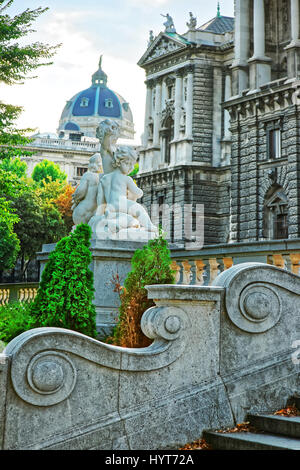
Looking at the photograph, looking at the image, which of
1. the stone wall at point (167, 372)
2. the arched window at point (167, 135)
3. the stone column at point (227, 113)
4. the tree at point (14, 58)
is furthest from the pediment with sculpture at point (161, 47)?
the stone wall at point (167, 372)

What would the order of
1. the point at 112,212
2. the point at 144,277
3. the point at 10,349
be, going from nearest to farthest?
the point at 10,349 → the point at 144,277 → the point at 112,212

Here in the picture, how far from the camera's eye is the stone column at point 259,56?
4009 cm

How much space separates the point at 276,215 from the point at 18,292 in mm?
24033

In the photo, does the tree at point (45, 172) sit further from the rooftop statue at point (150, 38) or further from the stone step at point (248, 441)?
the stone step at point (248, 441)

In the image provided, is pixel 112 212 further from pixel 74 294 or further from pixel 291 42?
pixel 291 42

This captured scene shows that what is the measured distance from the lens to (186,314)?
19.8 feet

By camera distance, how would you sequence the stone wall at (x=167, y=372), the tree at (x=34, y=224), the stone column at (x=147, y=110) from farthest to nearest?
the stone column at (x=147, y=110) < the tree at (x=34, y=224) < the stone wall at (x=167, y=372)

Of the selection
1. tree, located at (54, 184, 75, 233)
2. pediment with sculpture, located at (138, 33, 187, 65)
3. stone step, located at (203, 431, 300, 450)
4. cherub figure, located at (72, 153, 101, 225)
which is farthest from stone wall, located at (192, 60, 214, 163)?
stone step, located at (203, 431, 300, 450)

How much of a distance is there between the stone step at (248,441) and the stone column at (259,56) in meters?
36.2

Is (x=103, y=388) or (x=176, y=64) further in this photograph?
(x=176, y=64)

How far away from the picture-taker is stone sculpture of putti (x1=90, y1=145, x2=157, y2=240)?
11.4 meters

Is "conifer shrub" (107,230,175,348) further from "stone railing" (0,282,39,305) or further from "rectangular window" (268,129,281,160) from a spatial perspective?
"rectangular window" (268,129,281,160)
